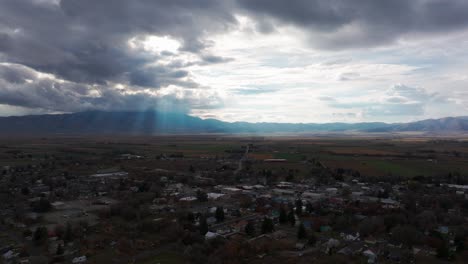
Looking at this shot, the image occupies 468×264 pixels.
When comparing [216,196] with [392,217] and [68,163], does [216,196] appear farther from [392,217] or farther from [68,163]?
[68,163]

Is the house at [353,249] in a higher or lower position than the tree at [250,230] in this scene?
lower

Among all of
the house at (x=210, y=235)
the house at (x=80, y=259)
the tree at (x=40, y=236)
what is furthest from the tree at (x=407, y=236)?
the tree at (x=40, y=236)

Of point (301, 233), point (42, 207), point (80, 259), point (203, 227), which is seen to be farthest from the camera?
point (42, 207)

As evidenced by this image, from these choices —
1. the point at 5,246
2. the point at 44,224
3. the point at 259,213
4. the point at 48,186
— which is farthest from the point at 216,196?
the point at 48,186

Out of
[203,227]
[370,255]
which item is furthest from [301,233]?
[203,227]

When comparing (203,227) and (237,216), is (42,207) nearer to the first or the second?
(203,227)

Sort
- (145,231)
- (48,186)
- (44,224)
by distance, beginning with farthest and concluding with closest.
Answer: (48,186), (44,224), (145,231)

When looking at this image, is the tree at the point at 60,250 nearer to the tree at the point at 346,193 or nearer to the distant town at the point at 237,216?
the distant town at the point at 237,216

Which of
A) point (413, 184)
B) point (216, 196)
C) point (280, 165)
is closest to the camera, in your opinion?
point (216, 196)
